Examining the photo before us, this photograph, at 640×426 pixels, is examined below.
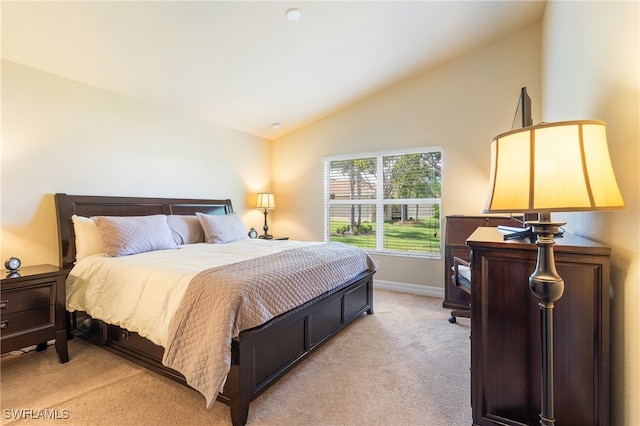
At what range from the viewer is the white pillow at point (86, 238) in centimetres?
269

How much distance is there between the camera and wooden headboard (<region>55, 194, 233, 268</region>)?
8.98ft

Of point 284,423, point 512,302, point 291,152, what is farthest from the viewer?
point 291,152

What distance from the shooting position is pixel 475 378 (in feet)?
4.85

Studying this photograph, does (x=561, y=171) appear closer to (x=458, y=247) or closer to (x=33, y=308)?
(x=458, y=247)

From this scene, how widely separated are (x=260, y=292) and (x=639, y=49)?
6.44 feet

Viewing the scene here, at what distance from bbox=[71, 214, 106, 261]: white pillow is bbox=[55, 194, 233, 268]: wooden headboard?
9 centimetres

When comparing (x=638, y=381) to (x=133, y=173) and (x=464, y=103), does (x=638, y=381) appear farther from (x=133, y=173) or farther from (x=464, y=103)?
(x=133, y=173)

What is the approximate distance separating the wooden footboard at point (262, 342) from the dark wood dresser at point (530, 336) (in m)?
1.14

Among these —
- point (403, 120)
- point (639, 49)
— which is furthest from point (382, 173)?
point (639, 49)

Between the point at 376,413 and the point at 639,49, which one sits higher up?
the point at 639,49

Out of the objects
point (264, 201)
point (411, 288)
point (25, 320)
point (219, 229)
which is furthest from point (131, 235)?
point (411, 288)

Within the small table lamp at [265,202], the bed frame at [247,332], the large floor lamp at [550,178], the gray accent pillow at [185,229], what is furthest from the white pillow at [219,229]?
the large floor lamp at [550,178]

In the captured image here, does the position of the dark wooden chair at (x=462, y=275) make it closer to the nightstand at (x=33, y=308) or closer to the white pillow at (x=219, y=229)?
the white pillow at (x=219, y=229)

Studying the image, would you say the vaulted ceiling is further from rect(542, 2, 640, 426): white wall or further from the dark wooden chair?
the dark wooden chair
